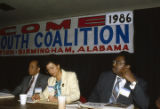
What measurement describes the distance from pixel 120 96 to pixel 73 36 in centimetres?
250

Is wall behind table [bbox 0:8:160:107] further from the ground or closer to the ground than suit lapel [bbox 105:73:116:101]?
further from the ground

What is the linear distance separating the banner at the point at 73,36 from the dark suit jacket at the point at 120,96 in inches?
58.5

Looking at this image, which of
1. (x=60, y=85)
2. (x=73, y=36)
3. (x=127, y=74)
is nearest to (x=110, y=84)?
(x=127, y=74)

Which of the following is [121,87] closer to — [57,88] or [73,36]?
[57,88]

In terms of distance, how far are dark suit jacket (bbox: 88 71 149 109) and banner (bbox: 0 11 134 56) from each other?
149 centimetres

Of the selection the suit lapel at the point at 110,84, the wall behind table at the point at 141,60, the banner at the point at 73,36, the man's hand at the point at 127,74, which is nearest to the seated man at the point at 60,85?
the wall behind table at the point at 141,60

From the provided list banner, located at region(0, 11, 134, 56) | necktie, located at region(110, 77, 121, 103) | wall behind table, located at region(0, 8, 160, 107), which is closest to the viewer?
necktie, located at region(110, 77, 121, 103)

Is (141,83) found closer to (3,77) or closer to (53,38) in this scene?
(53,38)

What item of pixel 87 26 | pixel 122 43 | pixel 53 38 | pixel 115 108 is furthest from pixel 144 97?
pixel 53 38

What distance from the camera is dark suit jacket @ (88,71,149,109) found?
84.8 inches

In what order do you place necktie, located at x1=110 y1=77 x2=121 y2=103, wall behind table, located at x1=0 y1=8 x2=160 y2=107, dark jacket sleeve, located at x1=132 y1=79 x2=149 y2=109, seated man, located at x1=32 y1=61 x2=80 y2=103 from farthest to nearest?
wall behind table, located at x1=0 y1=8 x2=160 y2=107 < seated man, located at x1=32 y1=61 x2=80 y2=103 < necktie, located at x1=110 y1=77 x2=121 y2=103 < dark jacket sleeve, located at x1=132 y1=79 x2=149 y2=109

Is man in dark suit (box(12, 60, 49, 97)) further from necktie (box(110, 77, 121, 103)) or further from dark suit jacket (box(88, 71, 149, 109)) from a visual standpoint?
necktie (box(110, 77, 121, 103))

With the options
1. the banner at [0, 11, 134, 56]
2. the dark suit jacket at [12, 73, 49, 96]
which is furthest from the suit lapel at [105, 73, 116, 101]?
the banner at [0, 11, 134, 56]

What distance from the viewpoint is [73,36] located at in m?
4.51
